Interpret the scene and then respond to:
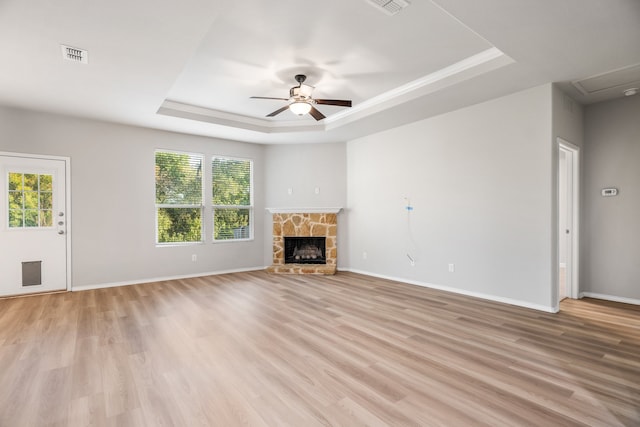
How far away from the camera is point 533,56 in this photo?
3125 millimetres

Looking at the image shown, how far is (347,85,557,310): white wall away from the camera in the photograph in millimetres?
3877

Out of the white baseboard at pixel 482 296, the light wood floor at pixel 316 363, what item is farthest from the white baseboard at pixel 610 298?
Result: the white baseboard at pixel 482 296

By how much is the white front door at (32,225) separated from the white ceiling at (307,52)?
0.90 metres

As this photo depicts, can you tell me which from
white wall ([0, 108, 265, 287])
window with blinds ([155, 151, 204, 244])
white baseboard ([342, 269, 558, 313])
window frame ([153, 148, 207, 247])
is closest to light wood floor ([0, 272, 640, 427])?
white baseboard ([342, 269, 558, 313])

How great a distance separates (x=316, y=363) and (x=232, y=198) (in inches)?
185

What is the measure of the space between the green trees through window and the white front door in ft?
4.53

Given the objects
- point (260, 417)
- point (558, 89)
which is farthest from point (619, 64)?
point (260, 417)

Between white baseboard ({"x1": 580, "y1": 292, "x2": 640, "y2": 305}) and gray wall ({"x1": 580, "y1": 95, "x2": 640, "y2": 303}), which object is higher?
gray wall ({"x1": 580, "y1": 95, "x2": 640, "y2": 303})

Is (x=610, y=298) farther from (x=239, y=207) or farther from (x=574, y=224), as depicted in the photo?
(x=239, y=207)

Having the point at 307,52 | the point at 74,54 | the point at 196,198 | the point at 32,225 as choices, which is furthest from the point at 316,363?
the point at 32,225

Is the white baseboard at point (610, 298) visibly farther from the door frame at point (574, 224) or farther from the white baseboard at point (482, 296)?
the white baseboard at point (482, 296)

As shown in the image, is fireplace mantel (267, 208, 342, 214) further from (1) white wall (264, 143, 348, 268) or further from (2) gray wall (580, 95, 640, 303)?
(2) gray wall (580, 95, 640, 303)

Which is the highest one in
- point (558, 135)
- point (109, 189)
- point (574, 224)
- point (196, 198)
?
point (558, 135)

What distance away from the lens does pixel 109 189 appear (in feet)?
17.1
